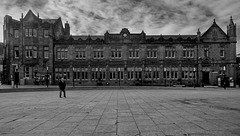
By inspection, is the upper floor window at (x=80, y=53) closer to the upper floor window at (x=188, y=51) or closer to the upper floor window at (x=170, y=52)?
the upper floor window at (x=170, y=52)

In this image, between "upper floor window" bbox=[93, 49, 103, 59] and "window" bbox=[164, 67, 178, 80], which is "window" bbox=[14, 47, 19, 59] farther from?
"window" bbox=[164, 67, 178, 80]

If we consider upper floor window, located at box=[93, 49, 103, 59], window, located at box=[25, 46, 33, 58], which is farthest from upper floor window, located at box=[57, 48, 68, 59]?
upper floor window, located at box=[93, 49, 103, 59]

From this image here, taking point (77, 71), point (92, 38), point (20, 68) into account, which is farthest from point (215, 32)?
point (20, 68)

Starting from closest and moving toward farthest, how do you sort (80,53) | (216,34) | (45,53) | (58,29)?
(216,34) < (45,53) < (80,53) < (58,29)

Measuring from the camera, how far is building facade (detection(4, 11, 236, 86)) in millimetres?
45594

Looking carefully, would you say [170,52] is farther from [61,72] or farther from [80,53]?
[61,72]

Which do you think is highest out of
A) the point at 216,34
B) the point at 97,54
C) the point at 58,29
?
the point at 58,29

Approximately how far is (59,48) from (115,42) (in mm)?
14200

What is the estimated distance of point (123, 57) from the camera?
46594 mm

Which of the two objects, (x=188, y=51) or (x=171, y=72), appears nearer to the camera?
(x=171, y=72)

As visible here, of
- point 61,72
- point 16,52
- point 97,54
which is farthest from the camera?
point 97,54

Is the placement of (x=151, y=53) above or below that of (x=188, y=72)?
above

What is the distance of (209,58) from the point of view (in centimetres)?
4606

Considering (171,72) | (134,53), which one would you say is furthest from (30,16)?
(171,72)
